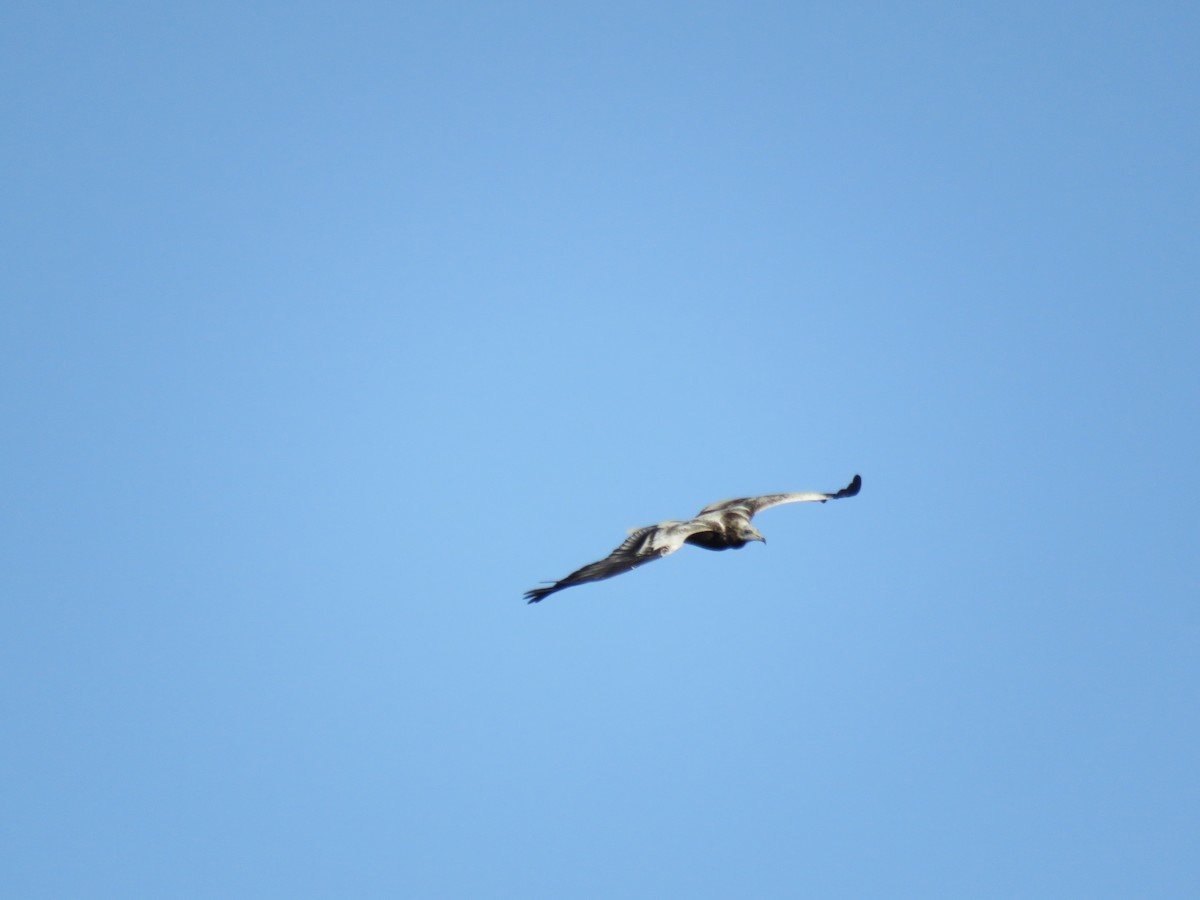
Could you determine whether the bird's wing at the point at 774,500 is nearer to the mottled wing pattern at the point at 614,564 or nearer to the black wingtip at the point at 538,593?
the mottled wing pattern at the point at 614,564

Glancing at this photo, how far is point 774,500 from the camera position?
31.9 metres

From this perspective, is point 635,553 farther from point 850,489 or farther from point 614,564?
point 850,489

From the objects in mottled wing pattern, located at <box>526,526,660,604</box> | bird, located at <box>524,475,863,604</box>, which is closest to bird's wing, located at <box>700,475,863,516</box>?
bird, located at <box>524,475,863,604</box>

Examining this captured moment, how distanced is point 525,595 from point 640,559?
295 centimetres

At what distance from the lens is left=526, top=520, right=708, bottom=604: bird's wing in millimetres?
20203

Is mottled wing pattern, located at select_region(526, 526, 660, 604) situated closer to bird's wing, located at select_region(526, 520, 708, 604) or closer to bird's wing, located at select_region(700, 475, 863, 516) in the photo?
bird's wing, located at select_region(526, 520, 708, 604)

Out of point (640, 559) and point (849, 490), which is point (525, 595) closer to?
point (640, 559)

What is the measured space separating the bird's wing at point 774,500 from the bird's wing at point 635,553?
4.16m

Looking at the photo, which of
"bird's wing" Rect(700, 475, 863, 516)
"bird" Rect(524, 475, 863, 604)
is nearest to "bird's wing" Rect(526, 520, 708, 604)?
"bird" Rect(524, 475, 863, 604)

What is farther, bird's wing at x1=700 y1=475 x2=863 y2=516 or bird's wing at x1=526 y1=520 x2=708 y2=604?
bird's wing at x1=700 y1=475 x2=863 y2=516

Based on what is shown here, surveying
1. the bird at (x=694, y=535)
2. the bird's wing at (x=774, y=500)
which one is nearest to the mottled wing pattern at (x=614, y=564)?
the bird at (x=694, y=535)

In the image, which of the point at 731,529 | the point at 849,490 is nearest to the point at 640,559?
the point at 731,529

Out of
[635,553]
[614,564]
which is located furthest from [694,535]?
[614,564]

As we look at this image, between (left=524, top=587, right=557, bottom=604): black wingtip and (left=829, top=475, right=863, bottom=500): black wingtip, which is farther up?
(left=829, top=475, right=863, bottom=500): black wingtip
